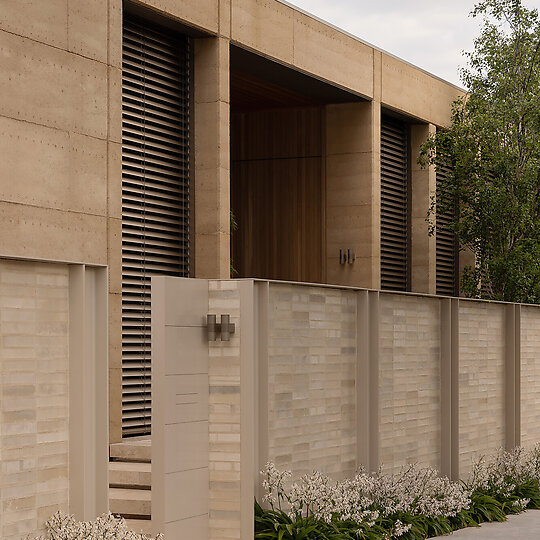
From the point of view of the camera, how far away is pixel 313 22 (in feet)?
48.6

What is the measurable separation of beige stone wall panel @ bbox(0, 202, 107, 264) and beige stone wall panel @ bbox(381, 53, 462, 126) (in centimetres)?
733

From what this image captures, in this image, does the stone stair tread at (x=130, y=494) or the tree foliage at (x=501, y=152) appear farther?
the tree foliage at (x=501, y=152)

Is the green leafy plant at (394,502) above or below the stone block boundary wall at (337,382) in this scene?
below

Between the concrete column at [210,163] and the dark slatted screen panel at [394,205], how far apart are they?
545 centimetres

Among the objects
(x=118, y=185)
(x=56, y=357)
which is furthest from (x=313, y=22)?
(x=56, y=357)

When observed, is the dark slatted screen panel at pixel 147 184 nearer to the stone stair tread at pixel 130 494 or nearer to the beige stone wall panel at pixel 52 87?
the beige stone wall panel at pixel 52 87

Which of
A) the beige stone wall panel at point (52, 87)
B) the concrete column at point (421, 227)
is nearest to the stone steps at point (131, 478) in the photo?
the beige stone wall panel at point (52, 87)

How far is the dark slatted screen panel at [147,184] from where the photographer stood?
38.1 feet

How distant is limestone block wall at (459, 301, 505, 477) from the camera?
12035 millimetres

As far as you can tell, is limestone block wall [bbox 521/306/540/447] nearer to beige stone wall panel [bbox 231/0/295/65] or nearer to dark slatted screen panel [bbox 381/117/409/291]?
dark slatted screen panel [bbox 381/117/409/291]

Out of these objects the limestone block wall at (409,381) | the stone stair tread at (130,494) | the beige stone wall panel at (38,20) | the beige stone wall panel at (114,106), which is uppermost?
the beige stone wall panel at (38,20)

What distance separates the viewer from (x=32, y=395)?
253 inches

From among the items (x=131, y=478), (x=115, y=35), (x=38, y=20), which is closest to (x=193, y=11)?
(x=115, y=35)

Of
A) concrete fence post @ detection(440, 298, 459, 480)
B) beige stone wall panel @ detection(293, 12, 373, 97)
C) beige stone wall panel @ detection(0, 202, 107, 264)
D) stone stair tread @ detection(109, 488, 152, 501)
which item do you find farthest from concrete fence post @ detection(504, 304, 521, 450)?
stone stair tread @ detection(109, 488, 152, 501)
